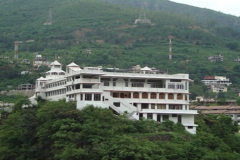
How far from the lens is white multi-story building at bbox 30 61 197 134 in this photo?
46531 millimetres

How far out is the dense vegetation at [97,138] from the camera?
38.6 m

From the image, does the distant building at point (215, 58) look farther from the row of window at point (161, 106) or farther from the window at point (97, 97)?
the window at point (97, 97)

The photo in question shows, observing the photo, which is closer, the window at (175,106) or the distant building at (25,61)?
the window at (175,106)

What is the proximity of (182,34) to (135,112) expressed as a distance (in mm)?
92036

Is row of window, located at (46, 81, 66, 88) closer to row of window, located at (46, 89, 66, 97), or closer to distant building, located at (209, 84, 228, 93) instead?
row of window, located at (46, 89, 66, 97)

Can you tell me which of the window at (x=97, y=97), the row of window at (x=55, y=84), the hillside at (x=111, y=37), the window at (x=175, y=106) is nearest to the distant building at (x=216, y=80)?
the hillside at (x=111, y=37)

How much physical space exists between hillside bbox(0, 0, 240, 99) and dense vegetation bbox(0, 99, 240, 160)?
54.2m

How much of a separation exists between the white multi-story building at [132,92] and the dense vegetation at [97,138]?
6.48 feet

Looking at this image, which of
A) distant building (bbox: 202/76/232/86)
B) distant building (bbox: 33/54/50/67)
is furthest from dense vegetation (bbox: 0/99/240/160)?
distant building (bbox: 202/76/232/86)

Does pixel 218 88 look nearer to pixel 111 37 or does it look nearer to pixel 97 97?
pixel 111 37

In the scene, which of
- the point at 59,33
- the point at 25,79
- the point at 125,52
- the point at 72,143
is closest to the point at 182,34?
the point at 125,52

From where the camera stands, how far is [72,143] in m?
39.3

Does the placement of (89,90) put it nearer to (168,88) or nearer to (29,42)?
(168,88)

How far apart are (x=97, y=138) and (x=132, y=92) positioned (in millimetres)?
11405
